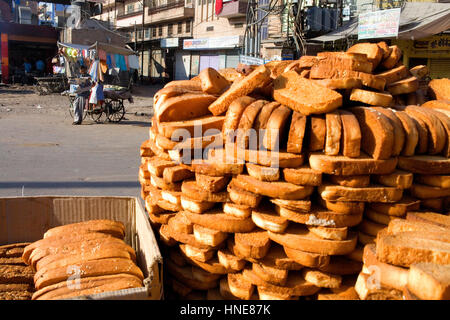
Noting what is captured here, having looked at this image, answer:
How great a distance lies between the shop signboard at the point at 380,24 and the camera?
35.8ft

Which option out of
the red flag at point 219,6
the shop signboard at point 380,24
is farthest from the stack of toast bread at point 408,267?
the red flag at point 219,6

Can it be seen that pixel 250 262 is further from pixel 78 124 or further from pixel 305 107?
pixel 78 124

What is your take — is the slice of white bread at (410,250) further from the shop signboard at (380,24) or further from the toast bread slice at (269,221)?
the shop signboard at (380,24)

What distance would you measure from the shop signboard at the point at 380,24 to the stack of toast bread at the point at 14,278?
10.9m

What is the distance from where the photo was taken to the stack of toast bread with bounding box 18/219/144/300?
6.28 feet

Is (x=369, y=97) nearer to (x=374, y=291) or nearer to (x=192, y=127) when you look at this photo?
(x=192, y=127)

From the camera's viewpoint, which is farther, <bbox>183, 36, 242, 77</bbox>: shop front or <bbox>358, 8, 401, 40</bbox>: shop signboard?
<bbox>183, 36, 242, 77</bbox>: shop front

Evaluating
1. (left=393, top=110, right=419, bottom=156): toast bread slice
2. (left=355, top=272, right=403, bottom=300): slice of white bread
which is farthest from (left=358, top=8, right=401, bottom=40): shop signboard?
(left=355, top=272, right=403, bottom=300): slice of white bread

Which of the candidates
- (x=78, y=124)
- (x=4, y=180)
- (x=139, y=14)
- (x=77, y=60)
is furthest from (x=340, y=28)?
(x=139, y=14)

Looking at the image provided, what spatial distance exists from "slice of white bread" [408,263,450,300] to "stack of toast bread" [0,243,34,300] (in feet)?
5.94

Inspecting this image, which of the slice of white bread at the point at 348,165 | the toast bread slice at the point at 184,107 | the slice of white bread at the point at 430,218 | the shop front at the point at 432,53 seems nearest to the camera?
the slice of white bread at the point at 430,218

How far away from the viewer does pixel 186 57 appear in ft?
90.8

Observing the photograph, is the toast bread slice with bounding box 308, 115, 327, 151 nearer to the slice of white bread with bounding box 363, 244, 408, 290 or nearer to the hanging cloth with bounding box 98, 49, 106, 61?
the slice of white bread with bounding box 363, 244, 408, 290

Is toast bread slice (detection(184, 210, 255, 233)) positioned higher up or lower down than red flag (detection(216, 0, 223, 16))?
lower down
